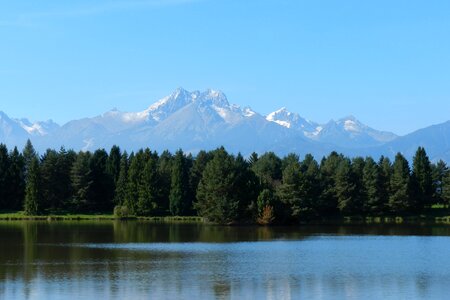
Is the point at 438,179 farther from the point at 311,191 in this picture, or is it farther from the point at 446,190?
the point at 311,191

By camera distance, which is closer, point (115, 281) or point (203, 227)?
point (115, 281)

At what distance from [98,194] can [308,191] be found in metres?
46.3

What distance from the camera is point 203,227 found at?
117 meters

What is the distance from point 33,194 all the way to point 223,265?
83465 mm

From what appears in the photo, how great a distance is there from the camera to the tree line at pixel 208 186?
124 meters

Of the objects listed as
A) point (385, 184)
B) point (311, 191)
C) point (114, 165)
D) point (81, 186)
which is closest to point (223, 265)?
point (311, 191)

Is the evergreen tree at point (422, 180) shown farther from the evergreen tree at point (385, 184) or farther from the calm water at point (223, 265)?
the calm water at point (223, 265)

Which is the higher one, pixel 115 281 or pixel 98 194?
pixel 98 194

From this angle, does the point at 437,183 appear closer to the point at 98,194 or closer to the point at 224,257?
the point at 98,194

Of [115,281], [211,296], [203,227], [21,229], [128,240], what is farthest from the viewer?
[203,227]

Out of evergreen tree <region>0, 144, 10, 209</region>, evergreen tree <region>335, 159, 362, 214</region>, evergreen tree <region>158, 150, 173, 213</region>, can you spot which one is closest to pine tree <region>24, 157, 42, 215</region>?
evergreen tree <region>0, 144, 10, 209</region>

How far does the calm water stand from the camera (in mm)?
47812

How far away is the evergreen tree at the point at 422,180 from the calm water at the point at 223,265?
49.7 metres

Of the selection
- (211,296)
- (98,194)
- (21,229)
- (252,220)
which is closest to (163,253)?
(211,296)
